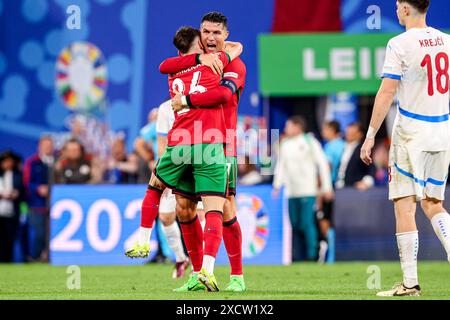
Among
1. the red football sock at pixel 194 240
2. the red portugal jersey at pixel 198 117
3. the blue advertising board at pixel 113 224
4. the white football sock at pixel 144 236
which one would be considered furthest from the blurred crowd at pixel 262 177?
the red portugal jersey at pixel 198 117

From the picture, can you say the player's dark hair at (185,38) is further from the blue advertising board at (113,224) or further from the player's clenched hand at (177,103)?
the blue advertising board at (113,224)

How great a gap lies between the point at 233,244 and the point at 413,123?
2.04 meters

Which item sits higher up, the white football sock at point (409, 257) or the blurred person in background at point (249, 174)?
the blurred person in background at point (249, 174)

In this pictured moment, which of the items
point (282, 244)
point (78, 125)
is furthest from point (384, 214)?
point (78, 125)

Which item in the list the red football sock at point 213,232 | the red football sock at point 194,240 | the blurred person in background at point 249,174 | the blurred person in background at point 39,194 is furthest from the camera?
the blurred person in background at point 39,194

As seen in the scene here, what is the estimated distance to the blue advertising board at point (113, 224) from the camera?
1638 centimetres

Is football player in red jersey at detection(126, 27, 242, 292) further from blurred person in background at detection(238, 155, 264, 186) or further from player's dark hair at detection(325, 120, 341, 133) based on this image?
blurred person in background at detection(238, 155, 264, 186)

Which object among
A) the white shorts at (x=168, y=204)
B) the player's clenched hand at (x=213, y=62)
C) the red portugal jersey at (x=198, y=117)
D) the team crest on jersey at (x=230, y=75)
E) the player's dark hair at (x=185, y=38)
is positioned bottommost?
the white shorts at (x=168, y=204)

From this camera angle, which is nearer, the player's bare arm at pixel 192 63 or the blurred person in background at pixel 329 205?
the player's bare arm at pixel 192 63

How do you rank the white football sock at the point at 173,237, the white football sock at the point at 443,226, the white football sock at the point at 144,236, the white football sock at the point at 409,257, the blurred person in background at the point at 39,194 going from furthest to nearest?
1. the blurred person in background at the point at 39,194
2. the white football sock at the point at 173,237
3. the white football sock at the point at 144,236
4. the white football sock at the point at 443,226
5. the white football sock at the point at 409,257

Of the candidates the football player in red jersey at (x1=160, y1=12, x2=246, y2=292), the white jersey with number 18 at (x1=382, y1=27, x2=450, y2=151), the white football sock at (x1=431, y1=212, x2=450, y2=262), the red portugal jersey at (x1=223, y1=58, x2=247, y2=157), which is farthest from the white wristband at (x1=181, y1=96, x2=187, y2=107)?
the white football sock at (x1=431, y1=212, x2=450, y2=262)

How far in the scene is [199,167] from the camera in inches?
368

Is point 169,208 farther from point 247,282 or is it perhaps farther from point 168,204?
point 247,282

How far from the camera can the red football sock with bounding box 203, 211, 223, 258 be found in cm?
925
